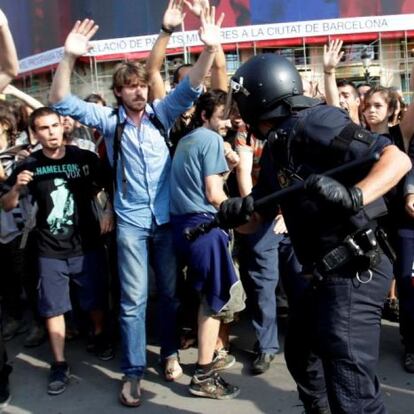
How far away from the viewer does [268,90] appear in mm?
2873

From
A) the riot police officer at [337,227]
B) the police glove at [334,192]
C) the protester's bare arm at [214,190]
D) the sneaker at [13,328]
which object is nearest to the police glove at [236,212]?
the riot police officer at [337,227]

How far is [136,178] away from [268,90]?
1.30 metres

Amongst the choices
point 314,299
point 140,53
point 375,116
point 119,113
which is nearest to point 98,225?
point 119,113

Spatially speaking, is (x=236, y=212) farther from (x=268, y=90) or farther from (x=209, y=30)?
(x=209, y=30)

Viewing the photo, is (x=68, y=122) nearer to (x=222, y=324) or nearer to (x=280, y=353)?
(x=222, y=324)

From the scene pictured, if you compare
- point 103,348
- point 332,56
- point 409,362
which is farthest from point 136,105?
point 409,362

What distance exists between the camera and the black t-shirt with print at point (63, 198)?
4.16 m

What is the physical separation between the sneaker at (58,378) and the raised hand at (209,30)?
2356 millimetres

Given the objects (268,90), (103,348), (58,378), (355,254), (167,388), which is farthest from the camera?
(103,348)

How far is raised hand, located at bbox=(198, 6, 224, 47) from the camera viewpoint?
12.4 ft

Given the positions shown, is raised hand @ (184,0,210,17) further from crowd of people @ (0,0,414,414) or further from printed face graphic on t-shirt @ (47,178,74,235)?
printed face graphic on t-shirt @ (47,178,74,235)

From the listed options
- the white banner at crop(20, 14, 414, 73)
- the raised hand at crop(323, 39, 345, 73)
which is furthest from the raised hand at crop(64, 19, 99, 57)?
the white banner at crop(20, 14, 414, 73)

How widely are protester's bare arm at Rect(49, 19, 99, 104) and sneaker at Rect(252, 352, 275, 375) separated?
85.0 inches

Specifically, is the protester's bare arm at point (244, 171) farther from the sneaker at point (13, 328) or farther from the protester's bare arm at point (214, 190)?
the sneaker at point (13, 328)
